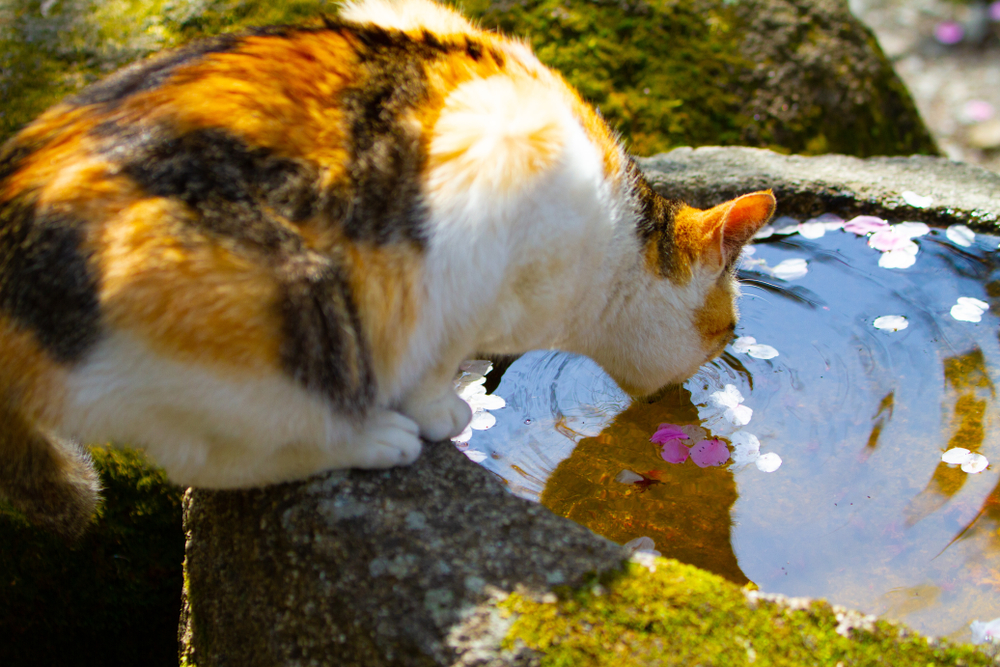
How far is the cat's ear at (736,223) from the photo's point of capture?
6.97ft

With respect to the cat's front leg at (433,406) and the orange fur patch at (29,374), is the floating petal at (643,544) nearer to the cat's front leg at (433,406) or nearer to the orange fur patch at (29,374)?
the cat's front leg at (433,406)

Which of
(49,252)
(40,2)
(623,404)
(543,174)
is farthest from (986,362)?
(40,2)

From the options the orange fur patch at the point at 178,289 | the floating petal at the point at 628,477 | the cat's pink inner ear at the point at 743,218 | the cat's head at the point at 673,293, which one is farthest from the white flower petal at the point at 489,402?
the orange fur patch at the point at 178,289

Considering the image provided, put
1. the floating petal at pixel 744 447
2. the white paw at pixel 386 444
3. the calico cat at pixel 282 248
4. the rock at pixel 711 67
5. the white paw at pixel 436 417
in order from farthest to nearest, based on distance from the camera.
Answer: the rock at pixel 711 67 < the floating petal at pixel 744 447 < the white paw at pixel 436 417 < the white paw at pixel 386 444 < the calico cat at pixel 282 248

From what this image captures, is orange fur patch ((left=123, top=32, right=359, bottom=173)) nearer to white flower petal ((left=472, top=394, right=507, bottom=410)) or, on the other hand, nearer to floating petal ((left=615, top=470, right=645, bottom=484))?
white flower petal ((left=472, top=394, right=507, bottom=410))

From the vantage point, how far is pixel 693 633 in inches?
55.5

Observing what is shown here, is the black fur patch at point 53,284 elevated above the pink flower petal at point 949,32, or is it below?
above

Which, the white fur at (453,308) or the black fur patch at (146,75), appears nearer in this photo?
the white fur at (453,308)

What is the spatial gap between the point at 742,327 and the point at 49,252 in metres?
2.11

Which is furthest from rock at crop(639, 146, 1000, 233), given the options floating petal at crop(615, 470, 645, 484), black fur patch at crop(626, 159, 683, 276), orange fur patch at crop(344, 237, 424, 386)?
orange fur patch at crop(344, 237, 424, 386)

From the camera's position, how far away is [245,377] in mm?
1528

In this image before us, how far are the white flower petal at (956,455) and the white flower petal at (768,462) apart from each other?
44 centimetres

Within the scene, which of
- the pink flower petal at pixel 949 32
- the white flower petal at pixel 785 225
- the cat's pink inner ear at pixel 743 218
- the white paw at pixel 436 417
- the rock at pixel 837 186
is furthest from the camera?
the pink flower petal at pixel 949 32

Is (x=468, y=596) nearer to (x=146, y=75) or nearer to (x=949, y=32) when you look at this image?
(x=146, y=75)
